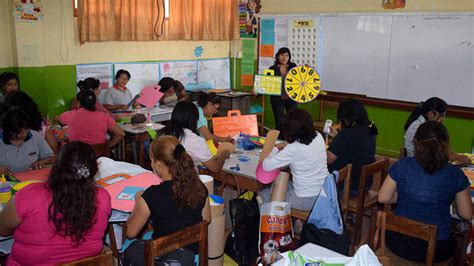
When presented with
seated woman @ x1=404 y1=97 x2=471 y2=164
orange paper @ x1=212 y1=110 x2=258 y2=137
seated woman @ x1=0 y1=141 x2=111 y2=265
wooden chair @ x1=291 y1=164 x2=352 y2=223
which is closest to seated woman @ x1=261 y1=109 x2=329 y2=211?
wooden chair @ x1=291 y1=164 x2=352 y2=223

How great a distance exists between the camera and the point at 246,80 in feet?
29.5

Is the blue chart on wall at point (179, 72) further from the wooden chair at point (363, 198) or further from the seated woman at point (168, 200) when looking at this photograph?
the seated woman at point (168, 200)

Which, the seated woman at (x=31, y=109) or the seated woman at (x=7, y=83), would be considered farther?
the seated woman at (x=7, y=83)

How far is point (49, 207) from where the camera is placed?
95.1 inches

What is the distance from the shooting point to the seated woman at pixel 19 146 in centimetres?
367

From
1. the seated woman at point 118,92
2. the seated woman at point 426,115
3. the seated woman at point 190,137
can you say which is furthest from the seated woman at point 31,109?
the seated woman at point 426,115

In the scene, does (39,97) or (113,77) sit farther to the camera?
(113,77)

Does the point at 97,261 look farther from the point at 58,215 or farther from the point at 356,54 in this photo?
the point at 356,54

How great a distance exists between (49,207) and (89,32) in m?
5.00

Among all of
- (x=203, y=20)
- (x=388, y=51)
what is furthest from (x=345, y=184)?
(x=203, y=20)

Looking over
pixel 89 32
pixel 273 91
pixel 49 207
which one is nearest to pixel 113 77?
pixel 89 32

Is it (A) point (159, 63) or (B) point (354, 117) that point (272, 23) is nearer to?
(A) point (159, 63)

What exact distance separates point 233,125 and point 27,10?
10.3ft

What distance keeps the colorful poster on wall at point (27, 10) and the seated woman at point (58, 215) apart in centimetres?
434
